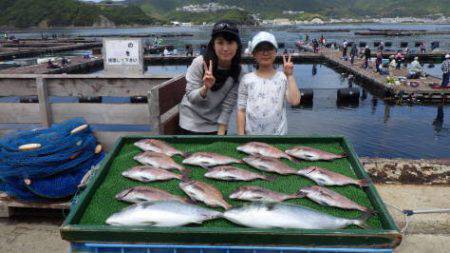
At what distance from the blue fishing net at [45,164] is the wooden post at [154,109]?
97 centimetres

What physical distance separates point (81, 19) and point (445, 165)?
701ft

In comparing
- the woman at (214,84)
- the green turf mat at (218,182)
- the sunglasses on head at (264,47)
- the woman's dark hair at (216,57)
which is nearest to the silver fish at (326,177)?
the green turf mat at (218,182)

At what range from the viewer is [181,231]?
1.93m

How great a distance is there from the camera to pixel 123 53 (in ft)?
21.0

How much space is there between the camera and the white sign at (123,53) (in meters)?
6.38

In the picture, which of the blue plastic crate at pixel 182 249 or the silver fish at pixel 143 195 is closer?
the blue plastic crate at pixel 182 249

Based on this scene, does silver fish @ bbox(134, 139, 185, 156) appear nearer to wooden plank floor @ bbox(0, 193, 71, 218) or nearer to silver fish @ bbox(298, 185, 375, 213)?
silver fish @ bbox(298, 185, 375, 213)

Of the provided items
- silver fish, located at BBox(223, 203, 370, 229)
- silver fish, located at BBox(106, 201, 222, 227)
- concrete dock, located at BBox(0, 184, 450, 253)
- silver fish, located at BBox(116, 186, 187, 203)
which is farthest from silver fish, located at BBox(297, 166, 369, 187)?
concrete dock, located at BBox(0, 184, 450, 253)

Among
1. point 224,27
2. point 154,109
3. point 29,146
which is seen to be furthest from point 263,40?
point 29,146

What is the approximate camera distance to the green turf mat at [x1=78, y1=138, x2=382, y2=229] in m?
2.32

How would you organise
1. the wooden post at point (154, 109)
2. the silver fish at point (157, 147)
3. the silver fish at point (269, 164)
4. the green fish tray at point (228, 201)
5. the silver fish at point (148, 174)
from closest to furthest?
the green fish tray at point (228, 201) < the silver fish at point (148, 174) < the silver fish at point (269, 164) < the silver fish at point (157, 147) < the wooden post at point (154, 109)

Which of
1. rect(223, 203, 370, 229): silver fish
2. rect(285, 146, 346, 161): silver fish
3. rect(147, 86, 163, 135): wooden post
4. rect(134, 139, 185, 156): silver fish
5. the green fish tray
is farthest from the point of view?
rect(147, 86, 163, 135): wooden post

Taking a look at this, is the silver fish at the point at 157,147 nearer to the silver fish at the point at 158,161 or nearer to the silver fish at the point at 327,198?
the silver fish at the point at 158,161

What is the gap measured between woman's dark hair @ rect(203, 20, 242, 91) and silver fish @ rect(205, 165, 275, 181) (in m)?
1.59
